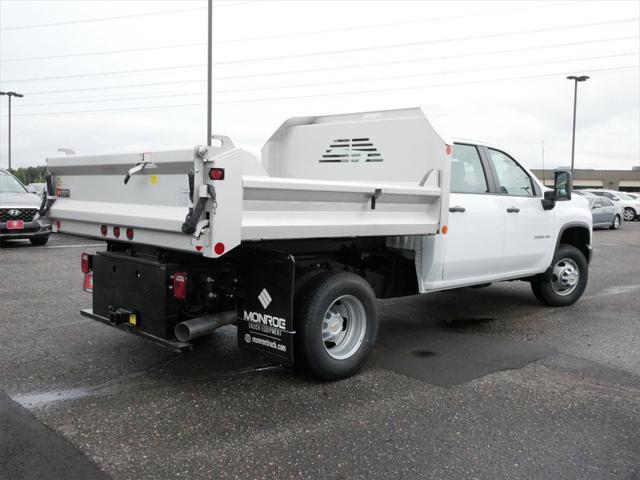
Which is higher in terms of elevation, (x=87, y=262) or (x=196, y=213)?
(x=196, y=213)

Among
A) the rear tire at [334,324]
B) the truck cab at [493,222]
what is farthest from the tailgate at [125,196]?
the truck cab at [493,222]

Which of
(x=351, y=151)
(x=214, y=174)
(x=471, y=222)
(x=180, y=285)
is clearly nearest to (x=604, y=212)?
(x=471, y=222)

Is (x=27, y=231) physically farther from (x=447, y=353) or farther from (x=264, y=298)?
(x=447, y=353)

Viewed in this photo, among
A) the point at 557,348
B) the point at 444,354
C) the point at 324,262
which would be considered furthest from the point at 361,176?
the point at 557,348

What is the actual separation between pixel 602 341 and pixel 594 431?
8.56 feet

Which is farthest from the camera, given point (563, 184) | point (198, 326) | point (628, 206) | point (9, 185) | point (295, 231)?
point (628, 206)

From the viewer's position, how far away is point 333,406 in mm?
4410

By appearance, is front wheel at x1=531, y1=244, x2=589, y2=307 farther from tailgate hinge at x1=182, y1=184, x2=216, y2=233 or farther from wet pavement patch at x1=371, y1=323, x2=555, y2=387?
tailgate hinge at x1=182, y1=184, x2=216, y2=233

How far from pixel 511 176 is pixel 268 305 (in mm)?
3749

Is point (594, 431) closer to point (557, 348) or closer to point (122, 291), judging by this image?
point (557, 348)

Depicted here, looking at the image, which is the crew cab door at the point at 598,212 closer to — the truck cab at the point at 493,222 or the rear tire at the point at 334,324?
the truck cab at the point at 493,222

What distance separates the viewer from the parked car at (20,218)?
13266 millimetres

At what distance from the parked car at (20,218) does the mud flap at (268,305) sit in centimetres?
977

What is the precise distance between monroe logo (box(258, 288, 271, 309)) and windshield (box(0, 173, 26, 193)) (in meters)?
11.8
